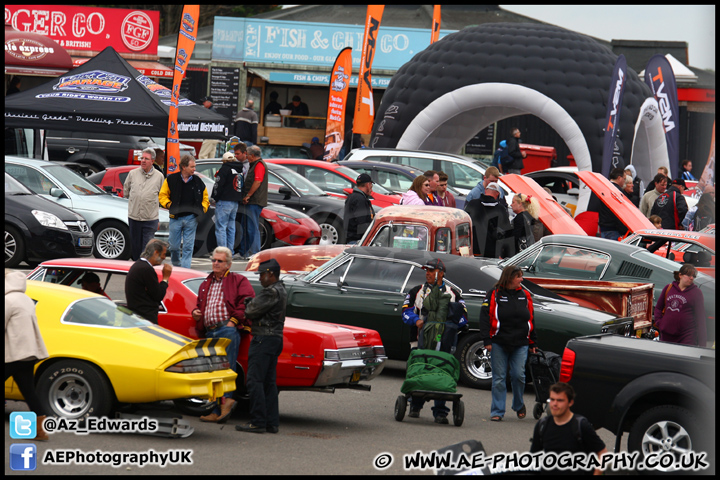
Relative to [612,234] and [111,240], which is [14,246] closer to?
[111,240]

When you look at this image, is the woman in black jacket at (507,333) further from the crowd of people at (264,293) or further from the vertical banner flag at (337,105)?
the vertical banner flag at (337,105)

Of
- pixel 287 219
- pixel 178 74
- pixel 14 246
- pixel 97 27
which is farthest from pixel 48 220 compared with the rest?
pixel 97 27

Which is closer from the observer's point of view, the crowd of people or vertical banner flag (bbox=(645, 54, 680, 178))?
the crowd of people

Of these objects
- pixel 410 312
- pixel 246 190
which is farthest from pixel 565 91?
pixel 410 312

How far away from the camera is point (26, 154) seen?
70.6ft

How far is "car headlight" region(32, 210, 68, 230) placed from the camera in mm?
15672

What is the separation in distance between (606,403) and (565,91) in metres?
18.5

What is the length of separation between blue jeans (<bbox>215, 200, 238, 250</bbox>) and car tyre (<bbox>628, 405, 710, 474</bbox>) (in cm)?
989

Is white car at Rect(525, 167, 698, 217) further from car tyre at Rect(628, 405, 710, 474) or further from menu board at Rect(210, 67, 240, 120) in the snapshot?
car tyre at Rect(628, 405, 710, 474)

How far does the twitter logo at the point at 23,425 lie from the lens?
7594 mm

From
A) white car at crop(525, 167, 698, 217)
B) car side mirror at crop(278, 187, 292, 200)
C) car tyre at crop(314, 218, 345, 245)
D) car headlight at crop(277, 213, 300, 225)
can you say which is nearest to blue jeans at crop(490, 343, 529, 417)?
car headlight at crop(277, 213, 300, 225)

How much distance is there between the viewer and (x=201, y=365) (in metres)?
8.25

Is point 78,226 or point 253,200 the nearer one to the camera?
point 78,226

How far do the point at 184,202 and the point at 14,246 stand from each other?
9.81ft
